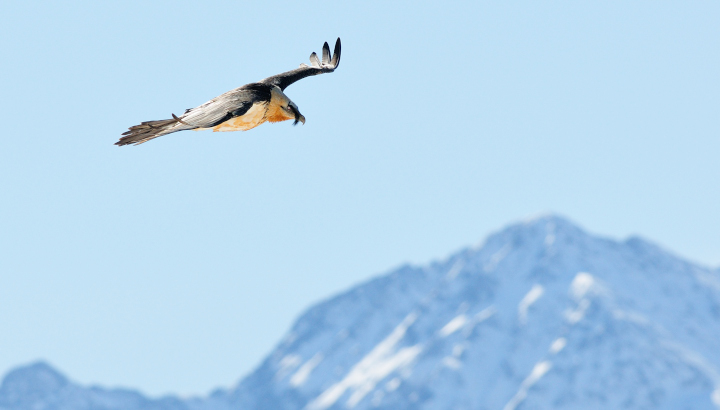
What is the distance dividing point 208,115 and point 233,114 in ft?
1.03

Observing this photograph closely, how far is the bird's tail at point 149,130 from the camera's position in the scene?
1095 cm

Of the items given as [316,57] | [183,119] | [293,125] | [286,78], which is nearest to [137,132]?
[183,119]

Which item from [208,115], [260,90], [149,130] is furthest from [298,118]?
[149,130]

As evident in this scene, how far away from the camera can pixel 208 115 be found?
11.8 m

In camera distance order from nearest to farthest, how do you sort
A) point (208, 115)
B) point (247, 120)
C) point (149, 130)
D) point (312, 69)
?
point (149, 130) → point (208, 115) → point (247, 120) → point (312, 69)

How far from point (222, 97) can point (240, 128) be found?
498 millimetres

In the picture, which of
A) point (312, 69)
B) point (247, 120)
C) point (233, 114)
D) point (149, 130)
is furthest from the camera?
point (312, 69)

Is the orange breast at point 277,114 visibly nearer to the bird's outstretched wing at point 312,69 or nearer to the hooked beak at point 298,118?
the hooked beak at point 298,118

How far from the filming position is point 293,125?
1305 centimetres

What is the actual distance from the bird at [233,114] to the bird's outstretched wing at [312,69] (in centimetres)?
63

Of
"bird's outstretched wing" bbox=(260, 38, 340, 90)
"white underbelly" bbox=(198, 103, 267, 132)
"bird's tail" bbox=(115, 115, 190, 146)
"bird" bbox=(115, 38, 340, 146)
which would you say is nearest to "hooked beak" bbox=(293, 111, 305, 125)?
"bird" bbox=(115, 38, 340, 146)

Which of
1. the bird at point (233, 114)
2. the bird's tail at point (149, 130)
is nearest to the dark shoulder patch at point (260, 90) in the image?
the bird at point (233, 114)

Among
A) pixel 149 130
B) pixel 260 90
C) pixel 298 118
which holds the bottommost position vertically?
pixel 298 118

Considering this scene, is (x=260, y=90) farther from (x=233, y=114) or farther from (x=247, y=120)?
(x=233, y=114)
